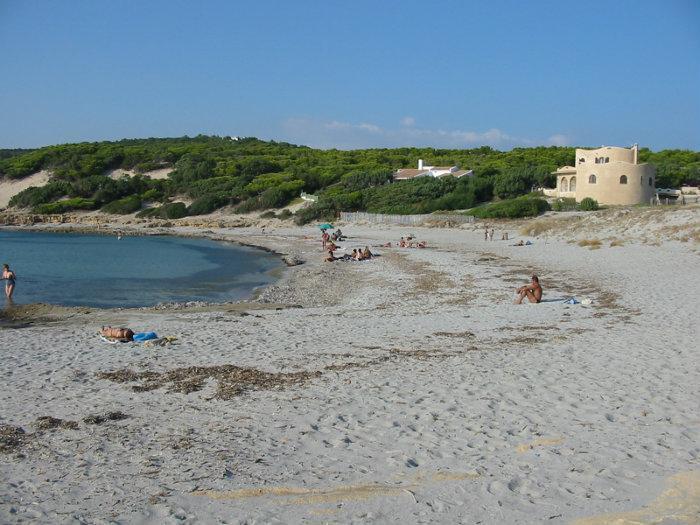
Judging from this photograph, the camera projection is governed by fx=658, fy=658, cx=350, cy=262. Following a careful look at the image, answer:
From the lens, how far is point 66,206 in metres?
70.6

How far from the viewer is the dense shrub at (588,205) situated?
4162 centimetres

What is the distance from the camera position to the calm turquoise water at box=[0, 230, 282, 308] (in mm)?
21844

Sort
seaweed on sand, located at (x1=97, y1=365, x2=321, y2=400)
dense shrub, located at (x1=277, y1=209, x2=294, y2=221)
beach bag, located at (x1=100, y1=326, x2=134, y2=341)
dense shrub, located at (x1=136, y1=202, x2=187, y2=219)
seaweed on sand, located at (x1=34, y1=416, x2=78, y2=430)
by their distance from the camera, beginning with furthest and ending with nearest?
dense shrub, located at (x1=136, y1=202, x2=187, y2=219) → dense shrub, located at (x1=277, y1=209, x2=294, y2=221) → beach bag, located at (x1=100, y1=326, x2=134, y2=341) → seaweed on sand, located at (x1=97, y1=365, x2=321, y2=400) → seaweed on sand, located at (x1=34, y1=416, x2=78, y2=430)

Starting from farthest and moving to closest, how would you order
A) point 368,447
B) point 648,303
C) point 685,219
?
point 685,219 → point 648,303 → point 368,447

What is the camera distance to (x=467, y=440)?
6.44 meters

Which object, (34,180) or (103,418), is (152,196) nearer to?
(34,180)

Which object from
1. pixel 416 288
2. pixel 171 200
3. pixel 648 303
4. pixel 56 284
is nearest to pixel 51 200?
pixel 171 200

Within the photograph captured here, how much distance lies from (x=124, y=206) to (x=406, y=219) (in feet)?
112

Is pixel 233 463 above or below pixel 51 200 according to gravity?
below

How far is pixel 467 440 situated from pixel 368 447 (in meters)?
0.98

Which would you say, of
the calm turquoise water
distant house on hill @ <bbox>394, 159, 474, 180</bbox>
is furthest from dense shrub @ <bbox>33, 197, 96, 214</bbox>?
distant house on hill @ <bbox>394, 159, 474, 180</bbox>

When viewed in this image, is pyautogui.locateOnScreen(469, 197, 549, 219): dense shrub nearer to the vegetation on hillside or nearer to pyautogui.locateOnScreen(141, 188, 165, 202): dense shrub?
the vegetation on hillside

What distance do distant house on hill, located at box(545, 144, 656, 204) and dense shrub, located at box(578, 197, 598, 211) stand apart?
2.88 m

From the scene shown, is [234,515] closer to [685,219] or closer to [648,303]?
[648,303]
